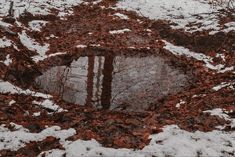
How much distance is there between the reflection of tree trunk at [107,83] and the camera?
9.19 metres

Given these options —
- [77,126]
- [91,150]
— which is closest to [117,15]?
[77,126]

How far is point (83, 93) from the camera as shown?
31.2 feet

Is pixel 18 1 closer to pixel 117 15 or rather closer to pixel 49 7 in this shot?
pixel 49 7

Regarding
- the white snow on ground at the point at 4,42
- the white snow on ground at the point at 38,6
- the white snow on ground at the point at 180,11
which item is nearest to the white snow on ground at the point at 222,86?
the white snow on ground at the point at 180,11

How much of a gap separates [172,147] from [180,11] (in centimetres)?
968

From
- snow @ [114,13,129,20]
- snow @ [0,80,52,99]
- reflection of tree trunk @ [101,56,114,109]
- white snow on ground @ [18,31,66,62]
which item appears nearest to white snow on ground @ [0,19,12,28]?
white snow on ground @ [18,31,66,62]

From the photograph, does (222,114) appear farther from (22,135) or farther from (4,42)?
(4,42)

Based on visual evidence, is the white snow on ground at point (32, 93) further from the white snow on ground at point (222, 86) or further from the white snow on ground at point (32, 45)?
the white snow on ground at point (222, 86)

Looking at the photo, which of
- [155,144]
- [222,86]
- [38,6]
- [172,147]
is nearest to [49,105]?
[155,144]

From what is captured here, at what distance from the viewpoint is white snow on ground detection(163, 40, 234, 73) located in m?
10.2

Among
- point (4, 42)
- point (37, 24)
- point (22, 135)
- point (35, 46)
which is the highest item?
point (37, 24)

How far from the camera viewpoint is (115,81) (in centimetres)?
1014

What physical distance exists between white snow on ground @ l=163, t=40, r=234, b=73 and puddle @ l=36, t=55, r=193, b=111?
58cm

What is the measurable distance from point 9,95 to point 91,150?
2.93 meters
